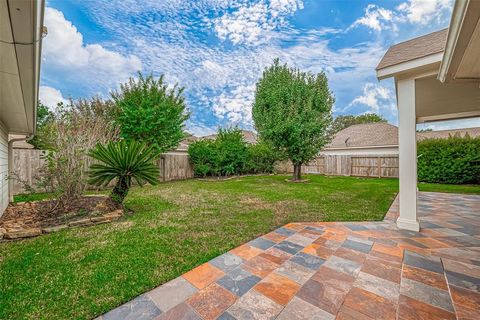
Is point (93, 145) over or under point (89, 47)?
under

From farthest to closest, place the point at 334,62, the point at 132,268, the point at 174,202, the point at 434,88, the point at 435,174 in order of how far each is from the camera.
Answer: the point at 435,174, the point at 334,62, the point at 174,202, the point at 434,88, the point at 132,268

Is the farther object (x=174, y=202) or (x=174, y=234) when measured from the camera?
(x=174, y=202)

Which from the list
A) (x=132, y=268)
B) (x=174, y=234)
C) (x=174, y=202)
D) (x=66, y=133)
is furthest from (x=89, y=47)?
(x=132, y=268)

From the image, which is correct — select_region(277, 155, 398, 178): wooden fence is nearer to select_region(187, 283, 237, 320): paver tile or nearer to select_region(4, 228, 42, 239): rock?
select_region(187, 283, 237, 320): paver tile

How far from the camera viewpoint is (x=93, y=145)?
4.87m

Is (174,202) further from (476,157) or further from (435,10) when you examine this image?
(476,157)

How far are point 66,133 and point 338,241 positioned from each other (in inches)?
240

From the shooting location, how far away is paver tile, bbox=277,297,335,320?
59.5 inches

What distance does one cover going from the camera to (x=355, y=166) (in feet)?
46.5

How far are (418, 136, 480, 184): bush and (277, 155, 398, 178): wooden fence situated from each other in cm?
207

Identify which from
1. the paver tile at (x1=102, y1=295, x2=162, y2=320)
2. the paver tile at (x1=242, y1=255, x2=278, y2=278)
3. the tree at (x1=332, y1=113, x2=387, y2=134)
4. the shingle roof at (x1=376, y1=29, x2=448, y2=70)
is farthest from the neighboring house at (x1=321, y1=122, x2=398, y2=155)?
the paver tile at (x1=102, y1=295, x2=162, y2=320)

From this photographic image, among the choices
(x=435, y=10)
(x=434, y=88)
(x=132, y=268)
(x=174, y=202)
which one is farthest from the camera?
(x=174, y=202)

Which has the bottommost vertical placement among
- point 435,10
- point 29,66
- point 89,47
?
point 29,66

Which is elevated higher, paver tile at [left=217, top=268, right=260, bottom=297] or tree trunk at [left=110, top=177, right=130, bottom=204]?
tree trunk at [left=110, top=177, right=130, bottom=204]
